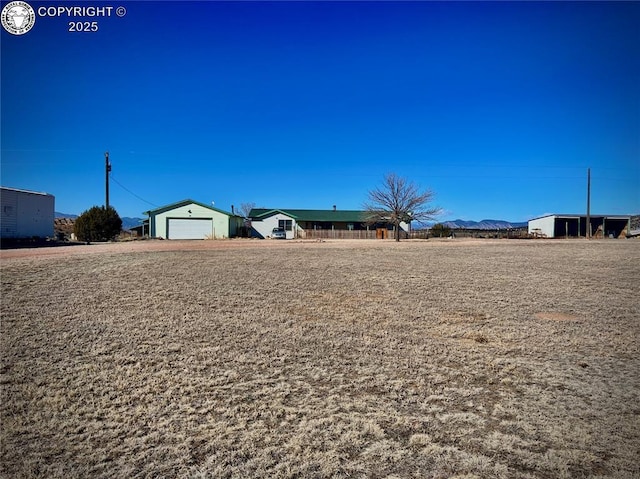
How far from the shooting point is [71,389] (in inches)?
151

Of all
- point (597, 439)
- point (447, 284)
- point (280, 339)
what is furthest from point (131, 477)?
point (447, 284)

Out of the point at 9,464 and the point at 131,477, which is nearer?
the point at 131,477

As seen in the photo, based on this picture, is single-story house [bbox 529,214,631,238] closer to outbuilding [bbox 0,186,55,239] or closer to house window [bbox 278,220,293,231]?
house window [bbox 278,220,293,231]

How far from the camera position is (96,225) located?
27547mm

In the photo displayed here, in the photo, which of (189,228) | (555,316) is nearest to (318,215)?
(189,228)

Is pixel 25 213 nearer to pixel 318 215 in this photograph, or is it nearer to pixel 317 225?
pixel 317 225

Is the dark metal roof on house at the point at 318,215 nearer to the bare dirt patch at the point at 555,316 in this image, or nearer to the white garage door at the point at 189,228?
the white garage door at the point at 189,228

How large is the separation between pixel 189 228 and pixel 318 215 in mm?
17742

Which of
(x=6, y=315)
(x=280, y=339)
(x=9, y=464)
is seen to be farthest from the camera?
(x=6, y=315)

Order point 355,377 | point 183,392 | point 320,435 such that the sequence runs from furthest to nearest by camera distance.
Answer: point 355,377
point 183,392
point 320,435

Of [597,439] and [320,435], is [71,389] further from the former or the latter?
[597,439]

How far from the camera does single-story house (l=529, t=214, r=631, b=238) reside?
162 ft

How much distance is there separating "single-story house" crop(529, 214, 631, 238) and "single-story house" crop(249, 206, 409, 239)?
1728 cm

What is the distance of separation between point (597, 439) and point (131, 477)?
10.8ft
